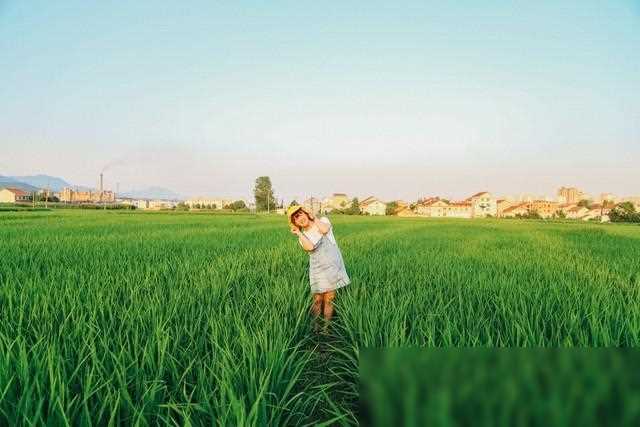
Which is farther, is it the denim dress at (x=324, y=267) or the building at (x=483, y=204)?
the building at (x=483, y=204)

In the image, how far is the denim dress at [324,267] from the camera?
3.86m

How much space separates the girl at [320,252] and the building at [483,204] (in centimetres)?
10084

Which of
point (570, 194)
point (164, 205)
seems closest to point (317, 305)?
point (164, 205)

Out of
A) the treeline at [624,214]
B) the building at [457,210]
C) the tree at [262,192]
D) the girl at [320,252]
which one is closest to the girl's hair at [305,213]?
the girl at [320,252]

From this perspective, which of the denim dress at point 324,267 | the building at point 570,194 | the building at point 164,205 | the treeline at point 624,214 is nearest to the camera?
the denim dress at point 324,267

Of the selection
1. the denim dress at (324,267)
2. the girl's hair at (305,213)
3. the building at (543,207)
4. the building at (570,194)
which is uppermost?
the building at (570,194)

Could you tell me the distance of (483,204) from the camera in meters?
103

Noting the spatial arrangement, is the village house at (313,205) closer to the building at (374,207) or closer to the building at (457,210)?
the building at (457,210)

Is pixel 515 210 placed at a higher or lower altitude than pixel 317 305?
higher

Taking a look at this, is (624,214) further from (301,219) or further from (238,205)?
(301,219)

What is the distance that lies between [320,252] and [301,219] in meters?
0.35

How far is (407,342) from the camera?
239 cm

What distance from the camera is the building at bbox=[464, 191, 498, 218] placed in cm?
10072

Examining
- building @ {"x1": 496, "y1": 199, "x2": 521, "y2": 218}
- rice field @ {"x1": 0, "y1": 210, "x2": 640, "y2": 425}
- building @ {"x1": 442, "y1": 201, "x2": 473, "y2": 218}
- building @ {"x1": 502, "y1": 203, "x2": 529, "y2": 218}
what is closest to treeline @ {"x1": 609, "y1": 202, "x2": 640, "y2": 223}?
building @ {"x1": 442, "y1": 201, "x2": 473, "y2": 218}
